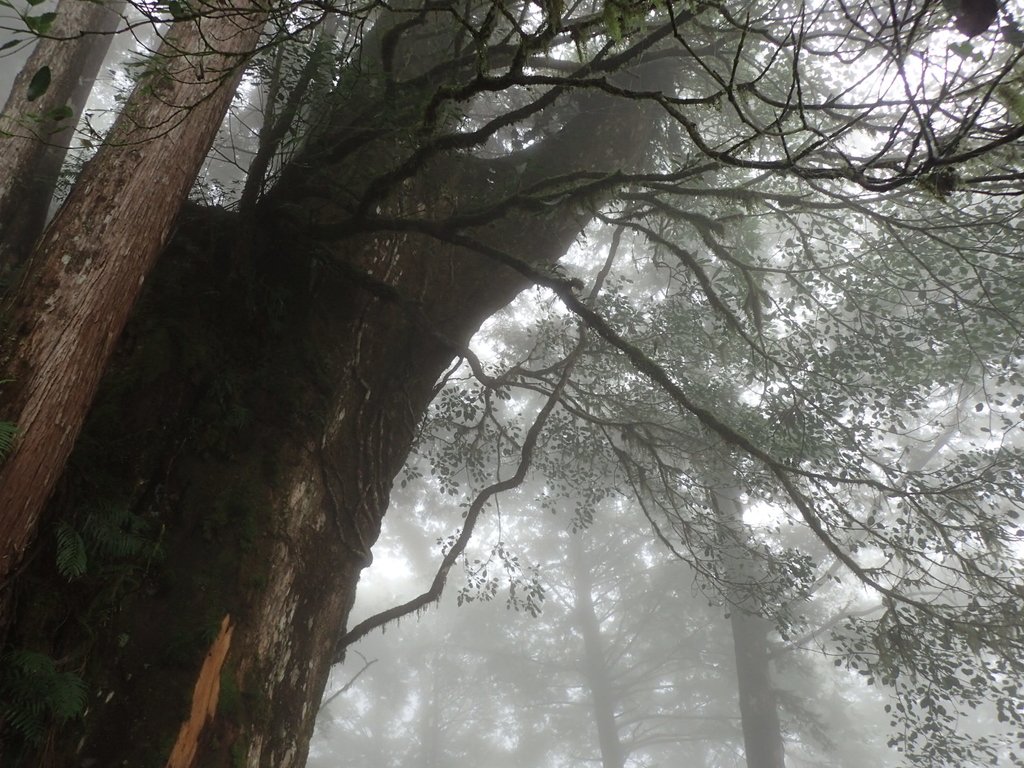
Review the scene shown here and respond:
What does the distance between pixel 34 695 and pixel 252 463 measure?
1155mm

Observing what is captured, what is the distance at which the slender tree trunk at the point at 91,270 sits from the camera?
1.85m

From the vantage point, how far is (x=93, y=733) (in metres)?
2.05

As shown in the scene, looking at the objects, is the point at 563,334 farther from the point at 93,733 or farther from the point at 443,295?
the point at 93,733

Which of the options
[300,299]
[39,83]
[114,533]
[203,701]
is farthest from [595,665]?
[39,83]

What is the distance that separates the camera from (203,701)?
2244 millimetres

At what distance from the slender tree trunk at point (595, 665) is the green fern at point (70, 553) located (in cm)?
1854

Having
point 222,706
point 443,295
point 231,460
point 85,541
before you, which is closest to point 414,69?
point 443,295

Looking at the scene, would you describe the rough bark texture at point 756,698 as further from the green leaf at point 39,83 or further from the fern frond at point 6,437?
the green leaf at point 39,83

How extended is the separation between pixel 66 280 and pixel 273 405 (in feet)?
3.61

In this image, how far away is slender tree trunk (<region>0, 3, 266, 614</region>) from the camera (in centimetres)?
185

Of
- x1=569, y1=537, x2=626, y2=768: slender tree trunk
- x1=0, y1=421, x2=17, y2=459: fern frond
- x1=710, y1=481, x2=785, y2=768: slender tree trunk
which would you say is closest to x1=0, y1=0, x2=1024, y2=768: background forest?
x1=0, y1=421, x2=17, y2=459: fern frond

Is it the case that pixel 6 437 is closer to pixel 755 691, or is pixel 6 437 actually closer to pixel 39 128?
pixel 39 128

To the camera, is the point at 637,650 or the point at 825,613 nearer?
the point at 825,613

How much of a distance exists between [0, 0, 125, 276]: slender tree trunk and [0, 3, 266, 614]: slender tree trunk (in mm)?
1020
